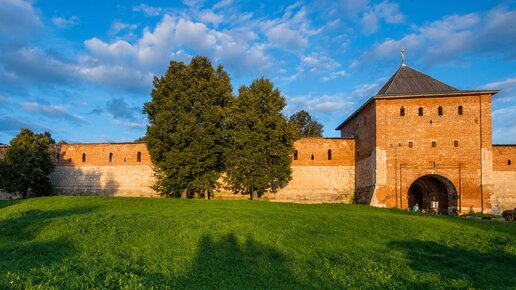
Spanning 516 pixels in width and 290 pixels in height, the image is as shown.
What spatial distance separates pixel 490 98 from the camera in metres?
25.7

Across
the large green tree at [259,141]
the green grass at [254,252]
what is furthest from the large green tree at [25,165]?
the green grass at [254,252]

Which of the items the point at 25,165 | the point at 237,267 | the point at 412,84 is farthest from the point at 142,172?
the point at 237,267

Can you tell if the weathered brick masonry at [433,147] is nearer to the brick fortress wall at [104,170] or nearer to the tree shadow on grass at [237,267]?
the tree shadow on grass at [237,267]

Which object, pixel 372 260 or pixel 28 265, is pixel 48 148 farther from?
pixel 372 260

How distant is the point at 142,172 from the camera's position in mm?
32250

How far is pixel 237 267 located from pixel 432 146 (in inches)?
804

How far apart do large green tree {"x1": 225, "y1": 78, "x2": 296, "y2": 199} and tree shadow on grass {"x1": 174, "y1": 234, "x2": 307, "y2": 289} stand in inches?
565

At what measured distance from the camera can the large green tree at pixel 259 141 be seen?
26.8 m

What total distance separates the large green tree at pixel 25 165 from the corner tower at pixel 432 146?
79.9 feet

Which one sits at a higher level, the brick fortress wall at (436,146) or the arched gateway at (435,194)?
the brick fortress wall at (436,146)

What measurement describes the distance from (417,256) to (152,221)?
8.67 m

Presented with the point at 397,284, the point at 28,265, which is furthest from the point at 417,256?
the point at 28,265

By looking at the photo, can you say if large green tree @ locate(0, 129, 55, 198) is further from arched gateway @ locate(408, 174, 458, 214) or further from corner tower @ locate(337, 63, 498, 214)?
arched gateway @ locate(408, 174, 458, 214)

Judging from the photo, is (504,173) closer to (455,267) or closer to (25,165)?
(455,267)
